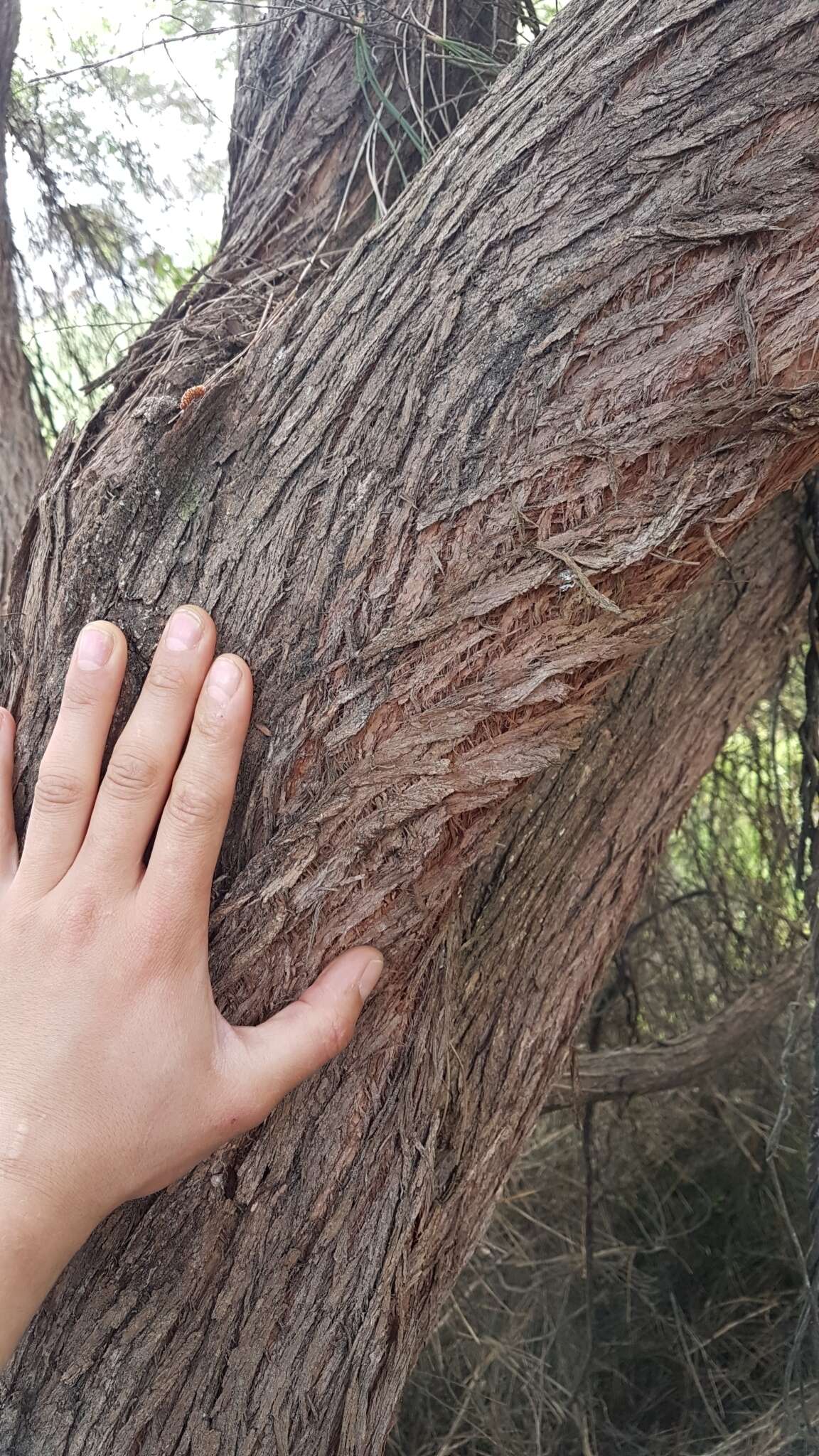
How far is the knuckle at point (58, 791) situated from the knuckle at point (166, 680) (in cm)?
15

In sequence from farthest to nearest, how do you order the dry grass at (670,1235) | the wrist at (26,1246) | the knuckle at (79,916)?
the dry grass at (670,1235), the knuckle at (79,916), the wrist at (26,1246)

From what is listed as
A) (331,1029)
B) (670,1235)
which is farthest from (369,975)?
(670,1235)

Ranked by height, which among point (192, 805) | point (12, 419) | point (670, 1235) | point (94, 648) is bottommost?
point (670, 1235)

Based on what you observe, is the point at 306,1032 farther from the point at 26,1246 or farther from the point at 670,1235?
the point at 670,1235

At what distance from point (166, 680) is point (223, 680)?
0.22ft

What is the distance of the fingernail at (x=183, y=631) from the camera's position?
116 cm

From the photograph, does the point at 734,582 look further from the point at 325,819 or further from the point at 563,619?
the point at 325,819

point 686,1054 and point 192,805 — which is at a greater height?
point 192,805

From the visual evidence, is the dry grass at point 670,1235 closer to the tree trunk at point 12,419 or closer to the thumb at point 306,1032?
the thumb at point 306,1032

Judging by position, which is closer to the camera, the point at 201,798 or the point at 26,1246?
the point at 26,1246

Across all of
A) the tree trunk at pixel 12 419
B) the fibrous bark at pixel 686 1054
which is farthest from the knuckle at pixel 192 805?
the fibrous bark at pixel 686 1054

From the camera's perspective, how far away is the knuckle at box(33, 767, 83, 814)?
1.15 m

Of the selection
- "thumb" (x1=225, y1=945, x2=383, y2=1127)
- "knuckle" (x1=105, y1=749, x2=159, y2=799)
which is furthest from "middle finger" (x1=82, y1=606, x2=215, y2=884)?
"thumb" (x1=225, y1=945, x2=383, y2=1127)

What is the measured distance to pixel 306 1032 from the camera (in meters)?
1.17
